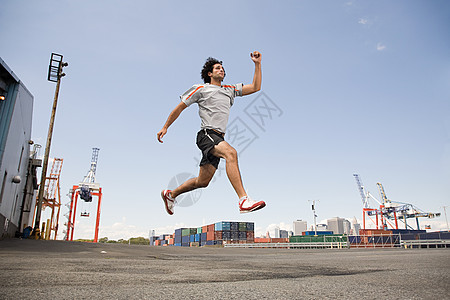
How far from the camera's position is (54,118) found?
685 inches

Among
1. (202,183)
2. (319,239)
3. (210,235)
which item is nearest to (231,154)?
(202,183)

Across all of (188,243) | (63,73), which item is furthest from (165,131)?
(188,243)

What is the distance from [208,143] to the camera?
3346mm

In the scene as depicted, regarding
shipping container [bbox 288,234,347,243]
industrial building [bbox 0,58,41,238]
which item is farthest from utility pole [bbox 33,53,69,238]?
shipping container [bbox 288,234,347,243]

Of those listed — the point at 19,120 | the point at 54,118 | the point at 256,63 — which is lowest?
the point at 256,63

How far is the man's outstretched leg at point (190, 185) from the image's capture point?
11.4ft

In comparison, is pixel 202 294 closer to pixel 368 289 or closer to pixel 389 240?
pixel 368 289

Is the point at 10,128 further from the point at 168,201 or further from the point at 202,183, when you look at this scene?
the point at 202,183

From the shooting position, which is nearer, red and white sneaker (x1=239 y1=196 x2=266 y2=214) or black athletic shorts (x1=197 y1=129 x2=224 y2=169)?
red and white sneaker (x1=239 y1=196 x2=266 y2=214)

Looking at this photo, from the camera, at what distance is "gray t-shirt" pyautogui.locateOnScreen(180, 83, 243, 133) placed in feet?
11.5

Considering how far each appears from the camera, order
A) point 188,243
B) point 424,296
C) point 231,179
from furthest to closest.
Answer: point 188,243, point 231,179, point 424,296

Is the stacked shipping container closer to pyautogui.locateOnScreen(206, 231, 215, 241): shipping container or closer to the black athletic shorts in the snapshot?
pyautogui.locateOnScreen(206, 231, 215, 241): shipping container

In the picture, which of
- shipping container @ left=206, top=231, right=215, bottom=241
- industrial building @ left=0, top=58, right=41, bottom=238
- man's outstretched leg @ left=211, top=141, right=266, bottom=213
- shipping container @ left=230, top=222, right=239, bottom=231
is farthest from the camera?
shipping container @ left=230, top=222, right=239, bottom=231

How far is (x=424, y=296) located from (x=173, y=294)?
1022mm
